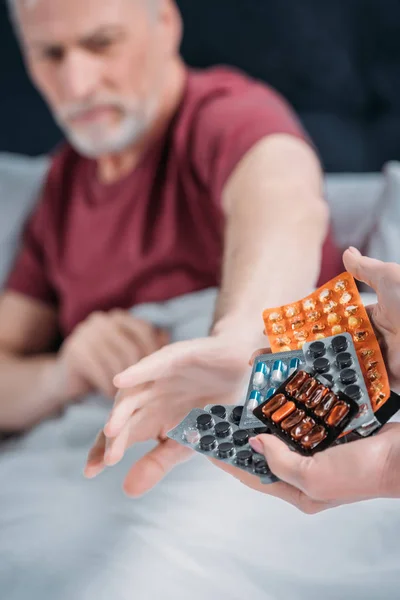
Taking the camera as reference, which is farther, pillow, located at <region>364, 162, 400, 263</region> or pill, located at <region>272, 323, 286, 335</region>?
pillow, located at <region>364, 162, 400, 263</region>

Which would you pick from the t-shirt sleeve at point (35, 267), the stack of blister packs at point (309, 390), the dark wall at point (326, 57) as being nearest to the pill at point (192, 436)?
the stack of blister packs at point (309, 390)

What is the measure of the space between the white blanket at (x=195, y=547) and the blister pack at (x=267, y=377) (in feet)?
0.34

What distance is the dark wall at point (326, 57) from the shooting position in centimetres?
93

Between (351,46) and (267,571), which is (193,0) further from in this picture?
(267,571)

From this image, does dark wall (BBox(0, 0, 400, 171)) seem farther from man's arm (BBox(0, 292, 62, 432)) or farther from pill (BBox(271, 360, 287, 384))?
pill (BBox(271, 360, 287, 384))

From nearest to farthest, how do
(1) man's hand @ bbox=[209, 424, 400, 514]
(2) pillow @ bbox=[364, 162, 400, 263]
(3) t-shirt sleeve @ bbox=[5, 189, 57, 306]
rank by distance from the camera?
1. (1) man's hand @ bbox=[209, 424, 400, 514]
2. (2) pillow @ bbox=[364, 162, 400, 263]
3. (3) t-shirt sleeve @ bbox=[5, 189, 57, 306]

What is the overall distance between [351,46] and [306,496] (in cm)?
76

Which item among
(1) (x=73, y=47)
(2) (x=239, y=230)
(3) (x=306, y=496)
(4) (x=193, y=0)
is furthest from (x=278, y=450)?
(4) (x=193, y=0)

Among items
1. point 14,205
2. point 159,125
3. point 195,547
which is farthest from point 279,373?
point 14,205

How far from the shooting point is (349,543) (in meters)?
0.42

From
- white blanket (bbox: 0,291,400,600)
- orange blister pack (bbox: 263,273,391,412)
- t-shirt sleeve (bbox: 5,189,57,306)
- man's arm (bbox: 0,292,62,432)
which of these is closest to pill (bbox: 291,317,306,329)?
orange blister pack (bbox: 263,273,391,412)

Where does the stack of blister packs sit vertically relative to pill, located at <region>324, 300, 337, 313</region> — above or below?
below

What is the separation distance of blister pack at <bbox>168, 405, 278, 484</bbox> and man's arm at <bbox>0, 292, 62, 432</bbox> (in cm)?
43

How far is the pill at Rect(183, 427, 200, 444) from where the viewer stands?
0.35m
